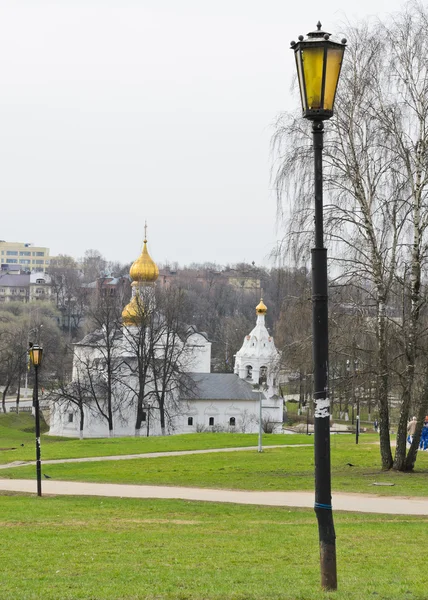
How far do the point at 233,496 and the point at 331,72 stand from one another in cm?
1542

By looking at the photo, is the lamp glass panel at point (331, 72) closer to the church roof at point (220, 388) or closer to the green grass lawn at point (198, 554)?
the green grass lawn at point (198, 554)

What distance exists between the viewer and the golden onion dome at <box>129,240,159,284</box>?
71812 mm

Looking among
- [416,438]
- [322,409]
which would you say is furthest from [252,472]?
[322,409]

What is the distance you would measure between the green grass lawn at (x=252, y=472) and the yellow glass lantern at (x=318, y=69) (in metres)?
15.3

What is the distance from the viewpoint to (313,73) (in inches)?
290

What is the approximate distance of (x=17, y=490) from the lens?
23906 millimetres

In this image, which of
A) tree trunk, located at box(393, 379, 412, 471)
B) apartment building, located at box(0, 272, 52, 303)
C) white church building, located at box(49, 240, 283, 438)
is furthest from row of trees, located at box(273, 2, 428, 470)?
apartment building, located at box(0, 272, 52, 303)

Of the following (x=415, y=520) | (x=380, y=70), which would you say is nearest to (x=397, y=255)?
(x=380, y=70)

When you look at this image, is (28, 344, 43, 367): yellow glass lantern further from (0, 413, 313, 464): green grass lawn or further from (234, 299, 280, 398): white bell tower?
(234, 299, 280, 398): white bell tower

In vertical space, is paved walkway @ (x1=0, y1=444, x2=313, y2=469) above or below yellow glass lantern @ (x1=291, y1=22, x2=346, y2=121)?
below

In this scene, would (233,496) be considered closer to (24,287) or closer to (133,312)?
(133,312)

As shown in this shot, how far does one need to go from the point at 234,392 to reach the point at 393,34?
47.0 m

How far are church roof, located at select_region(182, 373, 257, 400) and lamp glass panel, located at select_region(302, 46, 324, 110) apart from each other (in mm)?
61670

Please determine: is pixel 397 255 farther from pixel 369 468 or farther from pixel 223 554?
pixel 223 554
